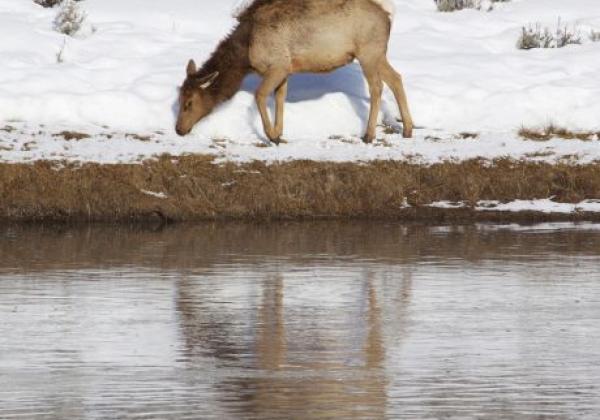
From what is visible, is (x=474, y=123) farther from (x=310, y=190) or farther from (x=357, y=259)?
(x=357, y=259)

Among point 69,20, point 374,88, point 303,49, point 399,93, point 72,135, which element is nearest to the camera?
point 72,135

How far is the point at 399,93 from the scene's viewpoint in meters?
23.1

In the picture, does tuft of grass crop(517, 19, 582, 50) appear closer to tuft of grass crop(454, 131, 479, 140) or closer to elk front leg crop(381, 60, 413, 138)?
tuft of grass crop(454, 131, 479, 140)

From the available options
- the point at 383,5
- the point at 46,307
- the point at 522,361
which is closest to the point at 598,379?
the point at 522,361

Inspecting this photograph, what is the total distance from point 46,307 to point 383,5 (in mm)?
10369

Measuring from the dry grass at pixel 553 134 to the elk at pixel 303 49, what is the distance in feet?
4.85

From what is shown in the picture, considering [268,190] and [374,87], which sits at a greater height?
[374,87]

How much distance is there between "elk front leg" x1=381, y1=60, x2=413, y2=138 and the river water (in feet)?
14.8

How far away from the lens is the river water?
388 inches

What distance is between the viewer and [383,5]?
22.7 metres

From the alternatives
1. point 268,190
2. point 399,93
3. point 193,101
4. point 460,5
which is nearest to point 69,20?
point 193,101

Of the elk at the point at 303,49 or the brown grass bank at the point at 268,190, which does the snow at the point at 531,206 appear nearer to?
the brown grass bank at the point at 268,190

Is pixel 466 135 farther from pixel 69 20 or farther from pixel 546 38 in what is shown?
pixel 69 20

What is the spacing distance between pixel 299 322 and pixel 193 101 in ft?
34.9
